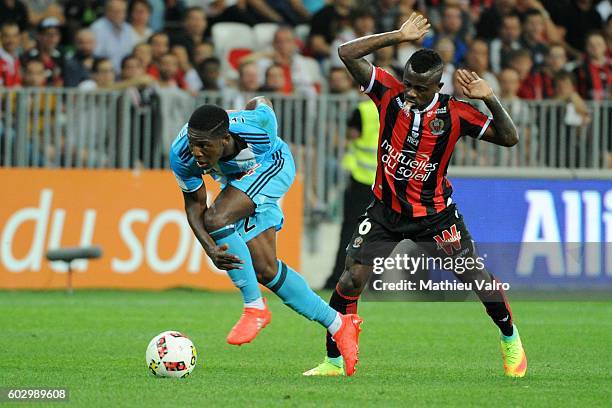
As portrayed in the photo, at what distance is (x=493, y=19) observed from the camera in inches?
781

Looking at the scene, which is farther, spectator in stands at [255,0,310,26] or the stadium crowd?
spectator in stands at [255,0,310,26]

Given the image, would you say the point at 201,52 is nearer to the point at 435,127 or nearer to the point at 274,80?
the point at 274,80

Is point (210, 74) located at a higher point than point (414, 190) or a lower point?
lower

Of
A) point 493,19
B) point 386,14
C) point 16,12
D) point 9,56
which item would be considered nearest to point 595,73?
point 493,19

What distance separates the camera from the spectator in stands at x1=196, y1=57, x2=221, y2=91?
58.0ft

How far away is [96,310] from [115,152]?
345cm

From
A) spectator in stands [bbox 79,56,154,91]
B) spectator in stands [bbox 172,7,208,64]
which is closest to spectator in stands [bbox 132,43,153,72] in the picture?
spectator in stands [bbox 79,56,154,91]

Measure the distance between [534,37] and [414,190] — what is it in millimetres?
10799

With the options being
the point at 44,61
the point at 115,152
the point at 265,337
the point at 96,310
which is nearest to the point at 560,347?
the point at 265,337

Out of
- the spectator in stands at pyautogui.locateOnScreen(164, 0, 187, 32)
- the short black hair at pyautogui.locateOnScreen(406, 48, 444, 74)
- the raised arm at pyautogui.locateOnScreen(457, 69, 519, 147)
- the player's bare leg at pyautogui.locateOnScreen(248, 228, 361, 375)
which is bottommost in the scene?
the player's bare leg at pyautogui.locateOnScreen(248, 228, 361, 375)

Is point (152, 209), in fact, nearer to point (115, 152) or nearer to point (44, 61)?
point (115, 152)

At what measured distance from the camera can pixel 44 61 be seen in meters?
17.6

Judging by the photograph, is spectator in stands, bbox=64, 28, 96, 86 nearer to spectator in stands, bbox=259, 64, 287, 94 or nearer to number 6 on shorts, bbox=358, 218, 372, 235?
Answer: spectator in stands, bbox=259, 64, 287, 94

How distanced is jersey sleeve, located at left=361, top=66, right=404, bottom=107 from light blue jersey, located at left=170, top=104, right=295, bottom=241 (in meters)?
0.75
